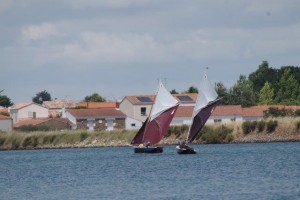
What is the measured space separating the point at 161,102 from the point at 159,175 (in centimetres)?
2856

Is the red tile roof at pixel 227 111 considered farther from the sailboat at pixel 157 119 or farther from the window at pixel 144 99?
the sailboat at pixel 157 119

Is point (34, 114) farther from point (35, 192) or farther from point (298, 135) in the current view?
point (35, 192)

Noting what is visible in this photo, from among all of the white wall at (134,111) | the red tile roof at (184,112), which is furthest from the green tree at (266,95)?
the red tile roof at (184,112)

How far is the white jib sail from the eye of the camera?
313 ft

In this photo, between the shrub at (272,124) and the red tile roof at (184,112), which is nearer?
the shrub at (272,124)

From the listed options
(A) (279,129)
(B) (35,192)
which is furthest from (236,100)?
(B) (35,192)

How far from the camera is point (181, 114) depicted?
137 metres

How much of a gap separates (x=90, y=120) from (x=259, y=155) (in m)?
57.5

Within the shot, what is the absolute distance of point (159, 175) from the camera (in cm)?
6775

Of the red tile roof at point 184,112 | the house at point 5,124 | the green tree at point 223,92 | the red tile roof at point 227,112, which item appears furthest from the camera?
the green tree at point 223,92

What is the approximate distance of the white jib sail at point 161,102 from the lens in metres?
95.3

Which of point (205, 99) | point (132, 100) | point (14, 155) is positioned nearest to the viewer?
point (205, 99)

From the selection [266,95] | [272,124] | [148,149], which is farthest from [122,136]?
[266,95]

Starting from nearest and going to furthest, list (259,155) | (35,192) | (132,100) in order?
(35,192) → (259,155) → (132,100)
